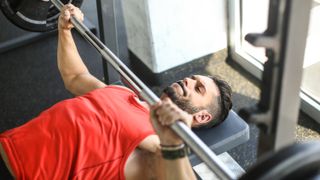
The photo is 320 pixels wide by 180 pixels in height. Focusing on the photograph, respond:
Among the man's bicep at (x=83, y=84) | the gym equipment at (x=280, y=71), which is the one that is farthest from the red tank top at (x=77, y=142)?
the gym equipment at (x=280, y=71)

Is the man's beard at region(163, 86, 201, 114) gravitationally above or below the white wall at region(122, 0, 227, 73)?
above

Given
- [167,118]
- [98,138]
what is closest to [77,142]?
[98,138]

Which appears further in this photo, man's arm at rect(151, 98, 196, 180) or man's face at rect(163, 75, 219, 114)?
man's face at rect(163, 75, 219, 114)

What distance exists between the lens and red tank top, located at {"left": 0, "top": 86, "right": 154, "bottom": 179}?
1.46 m

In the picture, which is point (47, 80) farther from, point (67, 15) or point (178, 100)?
point (178, 100)

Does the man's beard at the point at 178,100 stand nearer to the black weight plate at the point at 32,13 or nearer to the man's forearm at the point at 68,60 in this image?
the man's forearm at the point at 68,60

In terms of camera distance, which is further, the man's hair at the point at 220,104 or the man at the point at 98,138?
the man's hair at the point at 220,104

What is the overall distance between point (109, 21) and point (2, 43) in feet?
3.70

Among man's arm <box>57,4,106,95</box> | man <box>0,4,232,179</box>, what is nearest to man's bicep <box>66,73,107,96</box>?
man's arm <box>57,4,106,95</box>

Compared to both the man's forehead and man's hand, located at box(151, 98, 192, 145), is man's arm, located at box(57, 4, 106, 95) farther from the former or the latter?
man's hand, located at box(151, 98, 192, 145)

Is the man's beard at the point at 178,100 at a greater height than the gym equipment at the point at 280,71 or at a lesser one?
lesser

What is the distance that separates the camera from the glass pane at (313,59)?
248 cm

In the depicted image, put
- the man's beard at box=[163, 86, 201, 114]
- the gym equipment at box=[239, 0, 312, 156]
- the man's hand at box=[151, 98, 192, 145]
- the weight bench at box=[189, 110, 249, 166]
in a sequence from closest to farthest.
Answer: the gym equipment at box=[239, 0, 312, 156], the man's hand at box=[151, 98, 192, 145], the man's beard at box=[163, 86, 201, 114], the weight bench at box=[189, 110, 249, 166]

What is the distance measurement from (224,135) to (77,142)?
1.87ft
